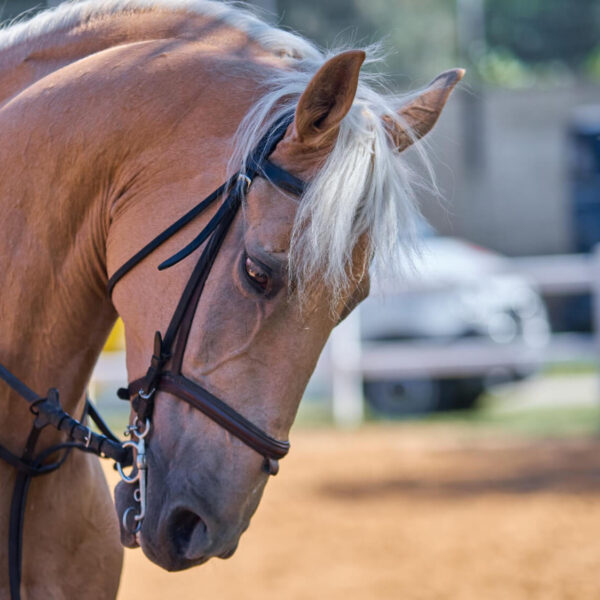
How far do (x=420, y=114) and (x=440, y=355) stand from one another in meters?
7.61

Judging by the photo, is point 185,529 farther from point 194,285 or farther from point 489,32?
point 489,32

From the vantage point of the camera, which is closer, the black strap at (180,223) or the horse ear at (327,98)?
the horse ear at (327,98)

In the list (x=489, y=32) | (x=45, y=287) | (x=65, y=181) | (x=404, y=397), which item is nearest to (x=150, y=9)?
(x=65, y=181)

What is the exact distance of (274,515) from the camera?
6266 mm

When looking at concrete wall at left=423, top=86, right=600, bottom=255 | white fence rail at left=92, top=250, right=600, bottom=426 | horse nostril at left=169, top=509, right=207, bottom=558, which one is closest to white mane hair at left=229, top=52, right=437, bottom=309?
horse nostril at left=169, top=509, right=207, bottom=558

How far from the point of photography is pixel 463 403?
1023cm

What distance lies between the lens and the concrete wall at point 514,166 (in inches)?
739

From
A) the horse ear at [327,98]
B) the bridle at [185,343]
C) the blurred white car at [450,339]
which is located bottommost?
the blurred white car at [450,339]

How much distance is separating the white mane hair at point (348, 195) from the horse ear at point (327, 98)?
0.15 ft

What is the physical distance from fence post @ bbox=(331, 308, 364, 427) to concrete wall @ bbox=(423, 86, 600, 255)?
9.46 m

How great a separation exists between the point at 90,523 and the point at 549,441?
684 cm

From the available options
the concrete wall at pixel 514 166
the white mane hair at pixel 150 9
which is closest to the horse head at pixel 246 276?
the white mane hair at pixel 150 9

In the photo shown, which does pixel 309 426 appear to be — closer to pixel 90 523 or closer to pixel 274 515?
pixel 274 515

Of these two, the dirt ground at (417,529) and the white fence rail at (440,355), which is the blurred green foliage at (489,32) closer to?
the white fence rail at (440,355)
